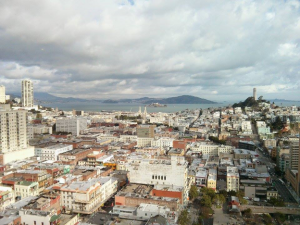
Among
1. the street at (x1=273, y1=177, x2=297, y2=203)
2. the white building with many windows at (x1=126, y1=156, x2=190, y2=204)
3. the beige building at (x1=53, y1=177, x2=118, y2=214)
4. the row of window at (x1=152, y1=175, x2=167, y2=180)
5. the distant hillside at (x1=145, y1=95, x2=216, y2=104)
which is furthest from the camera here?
the distant hillside at (x1=145, y1=95, x2=216, y2=104)

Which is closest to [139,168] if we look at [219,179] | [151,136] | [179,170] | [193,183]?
[179,170]

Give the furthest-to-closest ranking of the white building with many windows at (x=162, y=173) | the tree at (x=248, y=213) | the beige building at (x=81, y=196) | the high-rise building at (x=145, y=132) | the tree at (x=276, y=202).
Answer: the high-rise building at (x=145, y=132)
the white building with many windows at (x=162, y=173)
the tree at (x=276, y=202)
the tree at (x=248, y=213)
the beige building at (x=81, y=196)

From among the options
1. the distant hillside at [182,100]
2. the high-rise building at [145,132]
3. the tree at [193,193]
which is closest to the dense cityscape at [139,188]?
the tree at [193,193]

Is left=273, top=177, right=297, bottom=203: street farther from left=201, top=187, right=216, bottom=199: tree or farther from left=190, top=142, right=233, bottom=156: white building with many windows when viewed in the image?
left=190, top=142, right=233, bottom=156: white building with many windows

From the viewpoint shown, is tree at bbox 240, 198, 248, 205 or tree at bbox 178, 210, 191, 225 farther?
tree at bbox 240, 198, 248, 205

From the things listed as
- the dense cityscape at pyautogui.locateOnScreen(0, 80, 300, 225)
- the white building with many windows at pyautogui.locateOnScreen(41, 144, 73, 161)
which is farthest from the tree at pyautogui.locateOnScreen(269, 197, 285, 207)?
the white building with many windows at pyautogui.locateOnScreen(41, 144, 73, 161)

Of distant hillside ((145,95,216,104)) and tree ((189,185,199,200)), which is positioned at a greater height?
distant hillside ((145,95,216,104))

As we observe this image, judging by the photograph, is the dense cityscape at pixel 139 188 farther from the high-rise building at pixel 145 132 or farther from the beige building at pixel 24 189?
the high-rise building at pixel 145 132

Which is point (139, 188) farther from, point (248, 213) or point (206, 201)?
point (248, 213)

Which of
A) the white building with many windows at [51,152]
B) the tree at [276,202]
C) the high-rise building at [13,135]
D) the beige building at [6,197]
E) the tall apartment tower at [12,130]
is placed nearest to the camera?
the beige building at [6,197]
